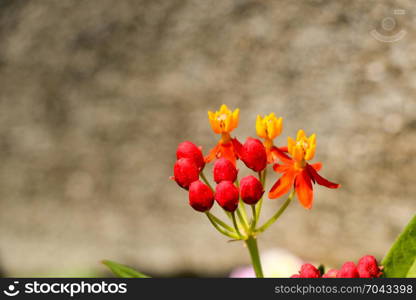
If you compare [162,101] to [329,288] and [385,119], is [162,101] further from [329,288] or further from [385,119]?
[329,288]

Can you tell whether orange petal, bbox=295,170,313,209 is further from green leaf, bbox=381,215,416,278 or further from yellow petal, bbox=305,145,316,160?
green leaf, bbox=381,215,416,278

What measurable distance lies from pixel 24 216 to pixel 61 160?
1.04ft

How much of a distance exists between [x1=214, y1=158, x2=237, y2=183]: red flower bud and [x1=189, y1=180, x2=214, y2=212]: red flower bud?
25mm

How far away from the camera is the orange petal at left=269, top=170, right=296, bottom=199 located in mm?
854

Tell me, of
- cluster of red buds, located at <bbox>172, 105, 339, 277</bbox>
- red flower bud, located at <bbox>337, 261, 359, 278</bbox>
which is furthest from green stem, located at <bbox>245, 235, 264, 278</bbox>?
red flower bud, located at <bbox>337, 261, 359, 278</bbox>

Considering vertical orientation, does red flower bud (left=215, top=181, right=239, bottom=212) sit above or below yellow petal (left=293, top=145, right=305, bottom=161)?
below

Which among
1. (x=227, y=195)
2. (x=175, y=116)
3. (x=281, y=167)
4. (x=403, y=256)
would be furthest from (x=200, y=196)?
(x=175, y=116)

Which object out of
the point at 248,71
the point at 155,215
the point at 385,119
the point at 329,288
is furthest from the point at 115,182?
the point at 329,288

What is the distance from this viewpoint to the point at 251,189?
828mm

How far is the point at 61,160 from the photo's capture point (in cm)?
244

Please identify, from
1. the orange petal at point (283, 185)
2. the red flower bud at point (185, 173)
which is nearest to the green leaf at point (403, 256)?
the orange petal at point (283, 185)

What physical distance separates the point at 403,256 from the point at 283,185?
0.18 m

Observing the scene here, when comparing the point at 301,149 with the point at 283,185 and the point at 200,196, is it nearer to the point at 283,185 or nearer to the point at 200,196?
the point at 283,185

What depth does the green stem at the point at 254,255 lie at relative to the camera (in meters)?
0.84
